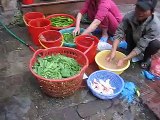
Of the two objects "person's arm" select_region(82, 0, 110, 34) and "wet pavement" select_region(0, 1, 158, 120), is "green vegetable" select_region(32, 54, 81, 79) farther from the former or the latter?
"person's arm" select_region(82, 0, 110, 34)

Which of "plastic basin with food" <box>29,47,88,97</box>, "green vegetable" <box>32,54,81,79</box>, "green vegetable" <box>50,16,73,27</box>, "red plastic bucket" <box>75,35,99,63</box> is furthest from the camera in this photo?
"green vegetable" <box>50,16,73,27</box>

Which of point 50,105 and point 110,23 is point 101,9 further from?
point 50,105

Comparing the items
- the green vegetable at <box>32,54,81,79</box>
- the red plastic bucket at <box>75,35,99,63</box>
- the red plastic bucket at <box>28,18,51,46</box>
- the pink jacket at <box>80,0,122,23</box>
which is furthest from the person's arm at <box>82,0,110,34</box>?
the green vegetable at <box>32,54,81,79</box>

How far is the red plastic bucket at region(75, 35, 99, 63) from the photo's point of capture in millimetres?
3068

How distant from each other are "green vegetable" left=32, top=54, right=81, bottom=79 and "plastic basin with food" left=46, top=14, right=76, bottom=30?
1.11m

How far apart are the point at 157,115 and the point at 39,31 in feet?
6.42

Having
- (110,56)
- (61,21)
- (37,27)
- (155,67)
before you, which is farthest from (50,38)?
(155,67)

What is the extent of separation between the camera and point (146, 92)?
2.88m

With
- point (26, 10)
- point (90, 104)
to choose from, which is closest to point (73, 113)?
point (90, 104)

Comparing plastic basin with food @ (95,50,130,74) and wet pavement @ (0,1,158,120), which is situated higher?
plastic basin with food @ (95,50,130,74)

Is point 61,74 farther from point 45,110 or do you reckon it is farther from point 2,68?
point 2,68

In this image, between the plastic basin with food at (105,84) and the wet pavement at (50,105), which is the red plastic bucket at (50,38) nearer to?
the wet pavement at (50,105)

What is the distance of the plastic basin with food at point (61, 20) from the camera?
12.6 ft

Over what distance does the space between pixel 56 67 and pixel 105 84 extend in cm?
61
